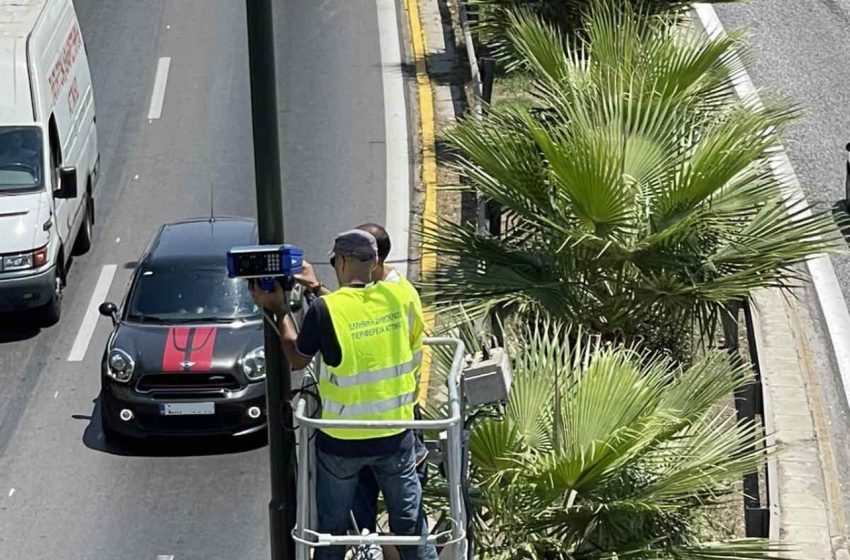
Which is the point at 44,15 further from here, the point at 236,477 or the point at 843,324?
the point at 843,324

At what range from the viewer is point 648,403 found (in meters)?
9.36

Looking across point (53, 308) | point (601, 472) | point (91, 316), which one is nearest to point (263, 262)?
point (601, 472)

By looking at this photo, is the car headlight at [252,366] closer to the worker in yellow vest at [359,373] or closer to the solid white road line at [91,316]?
the solid white road line at [91,316]

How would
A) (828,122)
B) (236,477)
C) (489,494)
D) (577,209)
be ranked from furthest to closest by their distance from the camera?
(828,122) < (236,477) < (577,209) < (489,494)

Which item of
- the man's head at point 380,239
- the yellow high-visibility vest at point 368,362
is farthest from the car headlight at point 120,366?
the yellow high-visibility vest at point 368,362

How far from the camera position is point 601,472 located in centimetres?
888

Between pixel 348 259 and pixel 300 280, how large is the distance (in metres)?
0.25

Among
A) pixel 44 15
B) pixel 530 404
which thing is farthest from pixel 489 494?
pixel 44 15

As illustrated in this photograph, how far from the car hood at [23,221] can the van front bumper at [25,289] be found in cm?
27

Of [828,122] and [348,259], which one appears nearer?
[348,259]

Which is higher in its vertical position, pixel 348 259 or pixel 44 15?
pixel 44 15

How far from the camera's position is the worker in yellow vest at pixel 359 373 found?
314 inches

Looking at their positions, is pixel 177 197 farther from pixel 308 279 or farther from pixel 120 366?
pixel 308 279

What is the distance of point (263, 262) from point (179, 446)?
26.2ft
